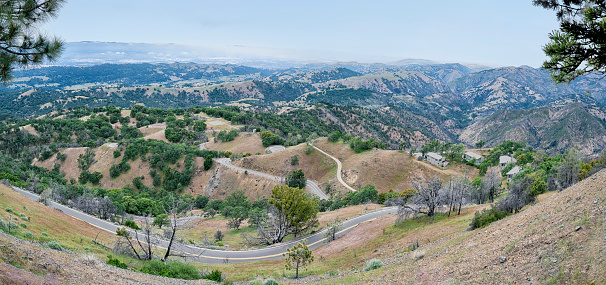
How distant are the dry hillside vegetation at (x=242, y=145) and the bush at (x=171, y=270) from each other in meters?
74.1

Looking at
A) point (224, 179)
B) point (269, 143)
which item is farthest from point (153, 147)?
point (269, 143)

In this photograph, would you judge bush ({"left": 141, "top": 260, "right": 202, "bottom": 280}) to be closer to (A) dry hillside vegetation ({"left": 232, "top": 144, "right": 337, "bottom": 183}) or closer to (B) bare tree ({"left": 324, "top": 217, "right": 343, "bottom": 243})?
(B) bare tree ({"left": 324, "top": 217, "right": 343, "bottom": 243})

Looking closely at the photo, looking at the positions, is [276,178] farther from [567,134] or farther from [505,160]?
[567,134]

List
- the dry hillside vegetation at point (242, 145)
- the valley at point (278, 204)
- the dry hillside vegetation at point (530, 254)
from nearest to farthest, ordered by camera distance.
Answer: the dry hillside vegetation at point (530, 254) < the valley at point (278, 204) < the dry hillside vegetation at point (242, 145)

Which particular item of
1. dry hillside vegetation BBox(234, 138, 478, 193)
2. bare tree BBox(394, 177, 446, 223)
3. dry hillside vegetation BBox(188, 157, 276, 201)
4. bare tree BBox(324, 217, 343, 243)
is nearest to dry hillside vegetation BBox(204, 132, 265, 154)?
dry hillside vegetation BBox(234, 138, 478, 193)

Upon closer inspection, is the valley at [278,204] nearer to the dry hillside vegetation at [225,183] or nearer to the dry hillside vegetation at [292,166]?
the dry hillside vegetation at [225,183]

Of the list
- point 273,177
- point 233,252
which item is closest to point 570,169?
point 233,252

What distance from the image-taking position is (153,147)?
83.5 metres

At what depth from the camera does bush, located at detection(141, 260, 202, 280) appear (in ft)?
53.7

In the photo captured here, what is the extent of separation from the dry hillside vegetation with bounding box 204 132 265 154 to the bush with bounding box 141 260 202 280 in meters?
74.1

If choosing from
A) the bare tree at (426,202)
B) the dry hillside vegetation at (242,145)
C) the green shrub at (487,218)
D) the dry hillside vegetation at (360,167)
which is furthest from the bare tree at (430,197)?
the dry hillside vegetation at (242,145)

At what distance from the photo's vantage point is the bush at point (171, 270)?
16.4 m

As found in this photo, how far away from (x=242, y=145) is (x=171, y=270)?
79.6m

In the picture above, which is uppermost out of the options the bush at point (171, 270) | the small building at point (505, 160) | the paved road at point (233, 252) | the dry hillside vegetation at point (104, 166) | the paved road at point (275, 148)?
the bush at point (171, 270)
